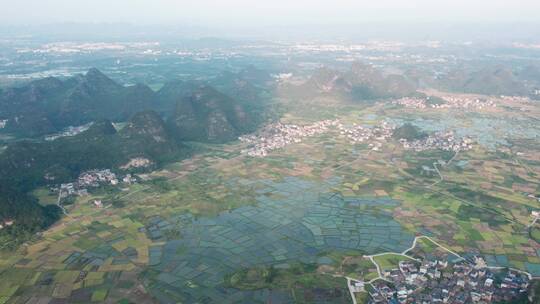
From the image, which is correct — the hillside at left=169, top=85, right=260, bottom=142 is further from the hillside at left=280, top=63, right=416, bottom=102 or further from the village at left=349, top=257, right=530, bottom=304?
the village at left=349, top=257, right=530, bottom=304

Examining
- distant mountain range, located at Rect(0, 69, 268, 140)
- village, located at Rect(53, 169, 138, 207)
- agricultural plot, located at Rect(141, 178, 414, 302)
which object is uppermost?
distant mountain range, located at Rect(0, 69, 268, 140)

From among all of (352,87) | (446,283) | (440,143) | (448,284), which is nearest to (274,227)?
(446,283)

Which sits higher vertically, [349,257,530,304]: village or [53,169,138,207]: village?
[53,169,138,207]: village

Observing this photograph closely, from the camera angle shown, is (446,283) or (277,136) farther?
(277,136)

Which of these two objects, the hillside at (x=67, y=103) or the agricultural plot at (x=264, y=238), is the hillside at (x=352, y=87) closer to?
the hillside at (x=67, y=103)

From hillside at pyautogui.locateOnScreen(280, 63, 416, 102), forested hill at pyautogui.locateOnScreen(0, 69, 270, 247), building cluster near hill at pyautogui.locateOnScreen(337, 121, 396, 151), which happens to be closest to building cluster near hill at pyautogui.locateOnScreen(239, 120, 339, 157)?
forested hill at pyautogui.locateOnScreen(0, 69, 270, 247)

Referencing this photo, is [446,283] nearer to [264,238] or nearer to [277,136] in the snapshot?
[264,238]
